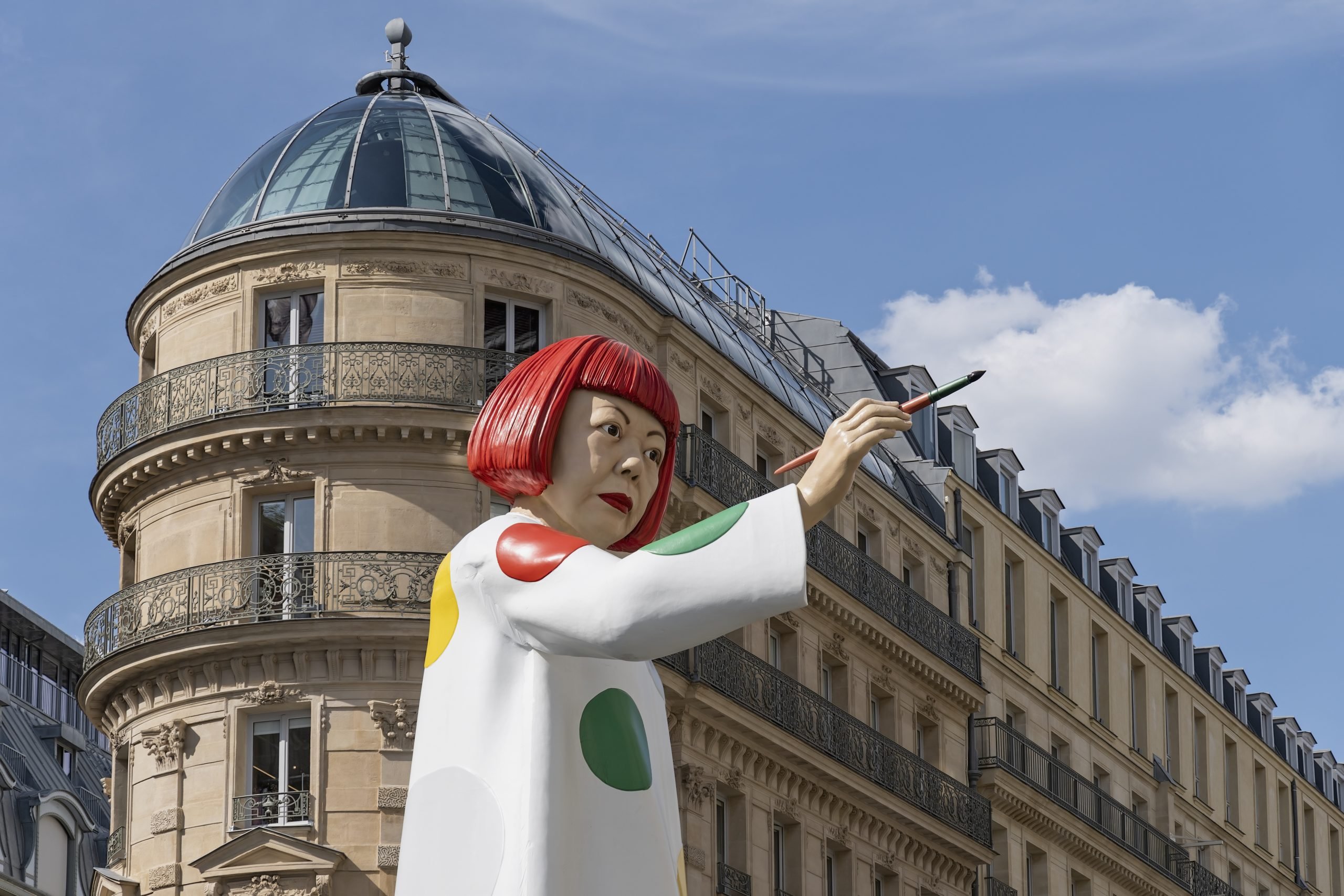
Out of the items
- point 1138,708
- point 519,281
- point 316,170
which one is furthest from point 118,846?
point 1138,708

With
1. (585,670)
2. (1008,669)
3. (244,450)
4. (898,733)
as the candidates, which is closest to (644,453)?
(585,670)

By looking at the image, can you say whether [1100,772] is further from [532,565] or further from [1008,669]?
[532,565]

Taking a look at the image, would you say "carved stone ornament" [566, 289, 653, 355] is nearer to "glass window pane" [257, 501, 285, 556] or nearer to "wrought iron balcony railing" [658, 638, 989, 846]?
"wrought iron balcony railing" [658, 638, 989, 846]

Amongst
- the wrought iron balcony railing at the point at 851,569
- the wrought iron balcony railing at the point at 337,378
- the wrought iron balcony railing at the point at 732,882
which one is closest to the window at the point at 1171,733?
the wrought iron balcony railing at the point at 851,569

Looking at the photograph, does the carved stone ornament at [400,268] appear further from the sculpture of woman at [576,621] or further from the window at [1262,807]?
the window at [1262,807]

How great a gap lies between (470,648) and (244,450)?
Result: 2274cm

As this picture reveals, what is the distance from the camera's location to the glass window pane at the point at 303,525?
28.5 meters

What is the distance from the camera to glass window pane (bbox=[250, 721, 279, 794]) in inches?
1094

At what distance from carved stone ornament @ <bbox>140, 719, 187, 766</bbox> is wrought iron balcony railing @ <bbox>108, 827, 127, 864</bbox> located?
4.49 feet

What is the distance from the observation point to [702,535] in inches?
229

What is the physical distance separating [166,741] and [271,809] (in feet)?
5.62

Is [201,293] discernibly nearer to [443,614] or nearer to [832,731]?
[832,731]

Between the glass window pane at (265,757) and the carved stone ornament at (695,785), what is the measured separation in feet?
18.5

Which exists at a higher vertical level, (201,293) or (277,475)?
(201,293)
